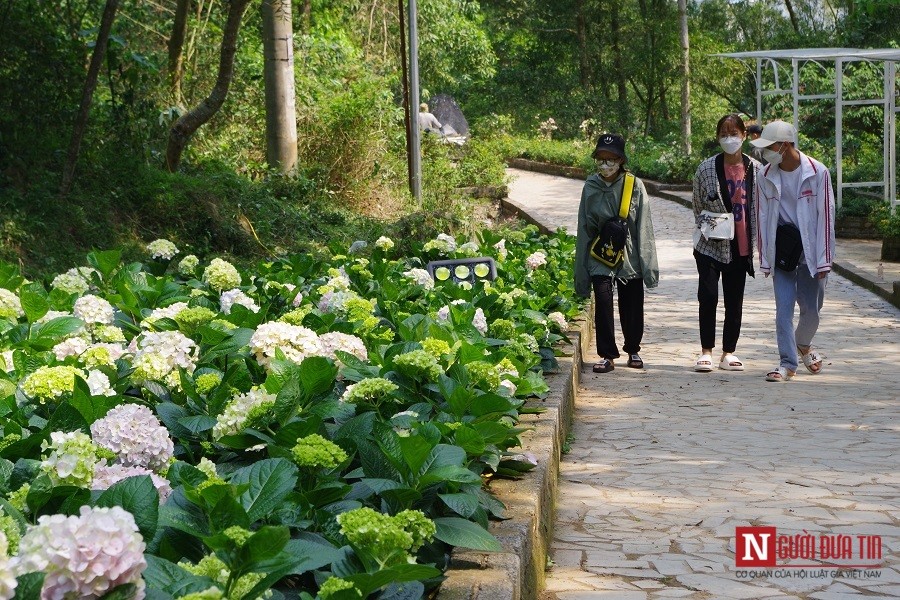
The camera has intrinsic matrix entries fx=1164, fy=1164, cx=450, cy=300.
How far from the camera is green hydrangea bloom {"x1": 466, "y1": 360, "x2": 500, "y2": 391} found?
13.4ft

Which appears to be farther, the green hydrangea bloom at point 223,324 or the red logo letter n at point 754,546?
the green hydrangea bloom at point 223,324

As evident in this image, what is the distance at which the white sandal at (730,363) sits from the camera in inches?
329

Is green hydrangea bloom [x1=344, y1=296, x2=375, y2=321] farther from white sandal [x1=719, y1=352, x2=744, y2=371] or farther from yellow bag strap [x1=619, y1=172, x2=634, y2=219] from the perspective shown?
white sandal [x1=719, y1=352, x2=744, y2=371]

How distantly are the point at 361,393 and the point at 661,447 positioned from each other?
2.89 metres

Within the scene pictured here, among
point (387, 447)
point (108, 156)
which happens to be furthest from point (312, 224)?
point (387, 447)

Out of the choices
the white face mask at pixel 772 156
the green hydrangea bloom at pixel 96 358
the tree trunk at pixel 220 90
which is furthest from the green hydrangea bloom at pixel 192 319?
the tree trunk at pixel 220 90

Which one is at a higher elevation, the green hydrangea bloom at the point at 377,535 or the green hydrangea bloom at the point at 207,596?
the green hydrangea bloom at the point at 207,596

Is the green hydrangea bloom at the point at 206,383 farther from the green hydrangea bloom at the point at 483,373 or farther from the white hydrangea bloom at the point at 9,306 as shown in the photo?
the white hydrangea bloom at the point at 9,306

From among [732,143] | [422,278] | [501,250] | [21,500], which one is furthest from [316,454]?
[501,250]

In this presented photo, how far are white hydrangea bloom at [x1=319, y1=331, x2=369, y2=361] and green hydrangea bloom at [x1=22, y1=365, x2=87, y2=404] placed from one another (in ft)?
3.06

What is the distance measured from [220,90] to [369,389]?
26.8ft

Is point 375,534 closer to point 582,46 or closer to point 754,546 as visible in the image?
point 754,546

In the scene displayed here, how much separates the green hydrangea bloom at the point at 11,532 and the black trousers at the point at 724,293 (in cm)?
650

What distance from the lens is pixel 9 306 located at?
16.0 ft
